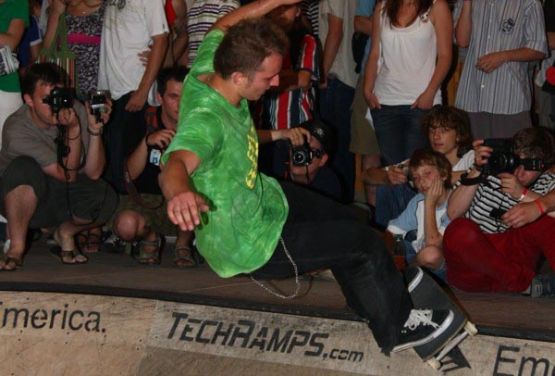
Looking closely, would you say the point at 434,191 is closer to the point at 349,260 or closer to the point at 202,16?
the point at 349,260

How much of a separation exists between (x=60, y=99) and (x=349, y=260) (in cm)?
272

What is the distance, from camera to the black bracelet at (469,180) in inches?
233

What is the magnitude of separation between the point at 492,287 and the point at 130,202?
2472 millimetres

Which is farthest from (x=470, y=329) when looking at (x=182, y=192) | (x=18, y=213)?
(x=18, y=213)

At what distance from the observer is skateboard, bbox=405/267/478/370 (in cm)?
489

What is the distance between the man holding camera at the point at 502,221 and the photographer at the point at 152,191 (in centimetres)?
188

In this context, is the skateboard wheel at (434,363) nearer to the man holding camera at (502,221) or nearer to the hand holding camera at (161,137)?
the man holding camera at (502,221)

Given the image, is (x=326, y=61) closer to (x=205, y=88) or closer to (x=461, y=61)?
(x=461, y=61)

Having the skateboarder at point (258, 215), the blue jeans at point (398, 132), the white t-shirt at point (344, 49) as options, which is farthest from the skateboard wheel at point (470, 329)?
the white t-shirt at point (344, 49)

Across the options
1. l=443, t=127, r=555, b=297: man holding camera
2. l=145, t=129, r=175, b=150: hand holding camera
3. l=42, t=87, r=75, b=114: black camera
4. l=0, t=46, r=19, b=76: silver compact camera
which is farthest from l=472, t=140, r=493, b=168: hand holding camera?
l=0, t=46, r=19, b=76: silver compact camera

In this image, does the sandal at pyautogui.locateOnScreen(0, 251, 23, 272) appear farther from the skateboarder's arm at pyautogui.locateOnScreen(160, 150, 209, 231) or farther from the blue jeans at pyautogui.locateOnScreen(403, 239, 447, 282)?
the skateboarder's arm at pyautogui.locateOnScreen(160, 150, 209, 231)

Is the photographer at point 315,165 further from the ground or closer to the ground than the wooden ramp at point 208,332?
further from the ground

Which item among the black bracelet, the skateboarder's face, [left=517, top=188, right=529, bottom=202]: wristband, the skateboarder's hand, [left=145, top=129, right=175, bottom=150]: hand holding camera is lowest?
[left=145, top=129, right=175, bottom=150]: hand holding camera

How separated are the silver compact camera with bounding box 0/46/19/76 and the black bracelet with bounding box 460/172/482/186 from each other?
3.19m
